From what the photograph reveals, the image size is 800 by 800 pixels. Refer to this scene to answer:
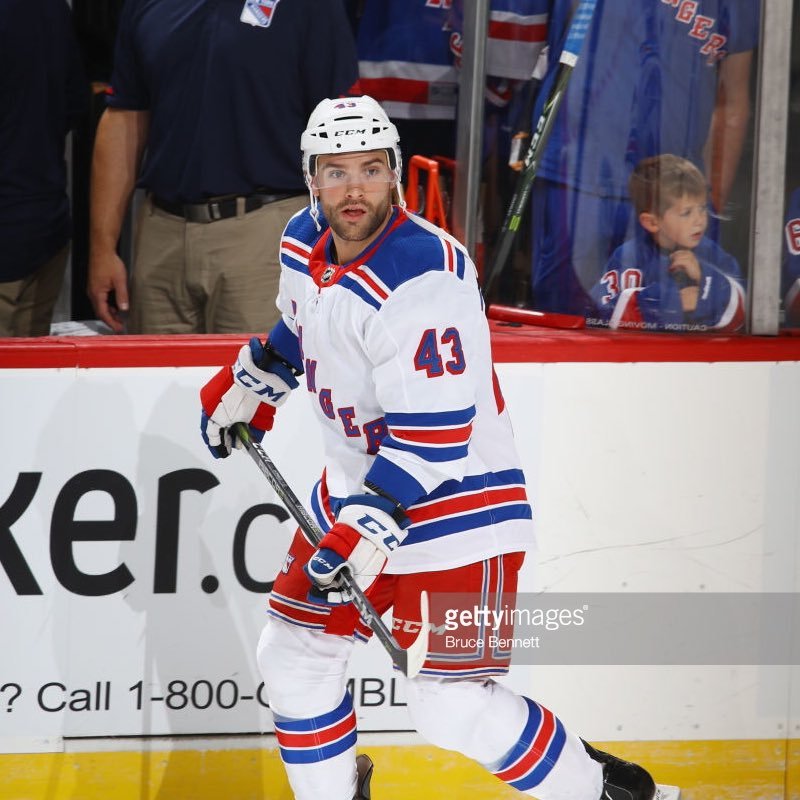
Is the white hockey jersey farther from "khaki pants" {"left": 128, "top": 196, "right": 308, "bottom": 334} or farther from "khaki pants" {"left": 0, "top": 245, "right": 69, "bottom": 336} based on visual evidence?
"khaki pants" {"left": 0, "top": 245, "right": 69, "bottom": 336}

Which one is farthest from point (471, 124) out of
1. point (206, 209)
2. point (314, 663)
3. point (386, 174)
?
point (314, 663)

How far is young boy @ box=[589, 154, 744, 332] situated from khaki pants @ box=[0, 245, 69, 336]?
129 centimetres

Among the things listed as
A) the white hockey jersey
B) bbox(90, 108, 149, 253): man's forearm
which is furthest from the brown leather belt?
the white hockey jersey

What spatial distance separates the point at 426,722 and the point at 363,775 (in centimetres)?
26

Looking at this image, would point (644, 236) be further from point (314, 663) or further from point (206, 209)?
point (314, 663)

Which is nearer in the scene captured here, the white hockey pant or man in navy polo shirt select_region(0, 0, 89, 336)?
the white hockey pant

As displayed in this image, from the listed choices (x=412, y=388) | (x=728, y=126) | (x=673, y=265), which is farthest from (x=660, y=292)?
Result: (x=412, y=388)

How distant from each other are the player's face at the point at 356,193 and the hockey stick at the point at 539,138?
934mm

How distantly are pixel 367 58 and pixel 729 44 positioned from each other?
1.08 m

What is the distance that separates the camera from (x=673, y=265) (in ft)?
10.4

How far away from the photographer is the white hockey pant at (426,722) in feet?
8.18

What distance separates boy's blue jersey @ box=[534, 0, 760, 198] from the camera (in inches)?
122

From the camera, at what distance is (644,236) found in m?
3.19

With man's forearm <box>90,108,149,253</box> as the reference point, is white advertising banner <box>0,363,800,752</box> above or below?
below
